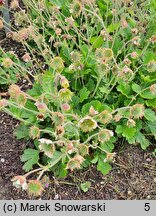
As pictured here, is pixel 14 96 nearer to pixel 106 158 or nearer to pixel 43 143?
pixel 43 143

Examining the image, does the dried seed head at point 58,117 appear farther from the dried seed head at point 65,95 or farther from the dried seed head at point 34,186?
the dried seed head at point 34,186

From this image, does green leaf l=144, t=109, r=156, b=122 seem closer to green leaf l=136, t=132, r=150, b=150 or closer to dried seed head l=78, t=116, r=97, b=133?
green leaf l=136, t=132, r=150, b=150

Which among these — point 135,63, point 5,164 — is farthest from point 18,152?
point 135,63

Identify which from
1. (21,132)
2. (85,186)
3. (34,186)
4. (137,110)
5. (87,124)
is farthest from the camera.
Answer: (21,132)

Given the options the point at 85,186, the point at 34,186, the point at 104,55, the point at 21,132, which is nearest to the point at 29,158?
the point at 21,132

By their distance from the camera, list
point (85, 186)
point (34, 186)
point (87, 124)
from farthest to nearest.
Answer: point (85, 186), point (87, 124), point (34, 186)

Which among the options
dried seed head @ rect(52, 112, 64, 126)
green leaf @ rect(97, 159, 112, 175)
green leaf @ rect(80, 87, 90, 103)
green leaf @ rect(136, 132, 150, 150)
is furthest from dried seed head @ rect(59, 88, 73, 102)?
green leaf @ rect(136, 132, 150, 150)

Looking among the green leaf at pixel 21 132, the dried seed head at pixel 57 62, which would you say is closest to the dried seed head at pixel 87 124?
the dried seed head at pixel 57 62

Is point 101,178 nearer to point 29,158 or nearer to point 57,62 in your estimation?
point 29,158

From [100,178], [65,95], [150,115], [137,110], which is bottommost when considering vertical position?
[100,178]
